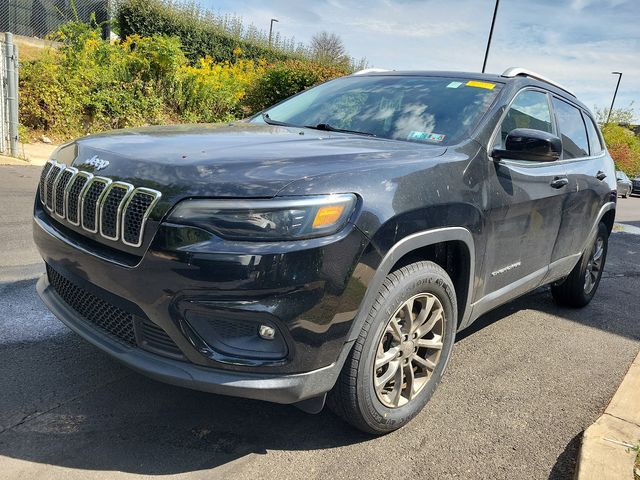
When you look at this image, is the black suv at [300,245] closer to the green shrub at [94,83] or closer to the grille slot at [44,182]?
the grille slot at [44,182]

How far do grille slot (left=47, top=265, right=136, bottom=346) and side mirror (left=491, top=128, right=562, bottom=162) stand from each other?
2.05 metres

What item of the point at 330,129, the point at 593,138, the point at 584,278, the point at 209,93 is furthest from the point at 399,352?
the point at 209,93

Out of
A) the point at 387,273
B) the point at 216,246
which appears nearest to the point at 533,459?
the point at 387,273

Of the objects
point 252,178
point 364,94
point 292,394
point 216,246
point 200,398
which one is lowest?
point 200,398

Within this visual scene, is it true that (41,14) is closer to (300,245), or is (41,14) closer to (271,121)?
(271,121)

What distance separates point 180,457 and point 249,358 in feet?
2.11

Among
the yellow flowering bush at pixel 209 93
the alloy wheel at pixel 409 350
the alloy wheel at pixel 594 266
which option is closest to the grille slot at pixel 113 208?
the alloy wheel at pixel 409 350

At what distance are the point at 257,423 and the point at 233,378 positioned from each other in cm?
69

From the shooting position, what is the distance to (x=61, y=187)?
2500 mm

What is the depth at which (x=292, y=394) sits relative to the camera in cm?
208

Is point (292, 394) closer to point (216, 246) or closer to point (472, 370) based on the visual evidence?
point (216, 246)

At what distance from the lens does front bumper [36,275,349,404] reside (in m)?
2.03

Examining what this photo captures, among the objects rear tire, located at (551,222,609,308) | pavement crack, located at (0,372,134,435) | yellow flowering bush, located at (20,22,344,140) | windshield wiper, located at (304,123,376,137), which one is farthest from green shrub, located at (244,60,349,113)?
pavement crack, located at (0,372,134,435)

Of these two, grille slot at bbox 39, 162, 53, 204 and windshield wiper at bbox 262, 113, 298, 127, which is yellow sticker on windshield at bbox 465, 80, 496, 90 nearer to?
windshield wiper at bbox 262, 113, 298, 127
